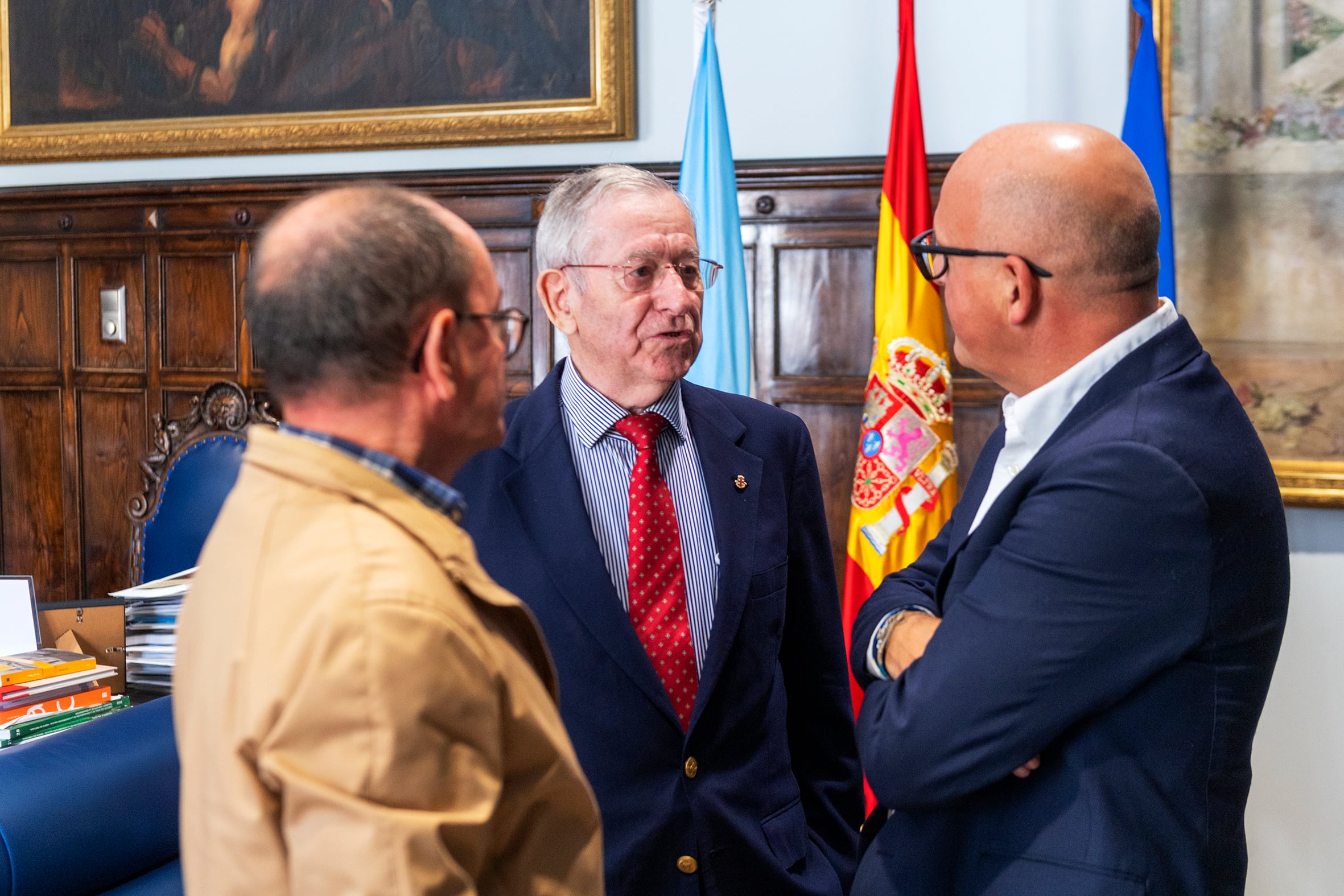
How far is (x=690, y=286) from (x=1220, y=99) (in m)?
2.46

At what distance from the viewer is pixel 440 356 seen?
Answer: 97 cm

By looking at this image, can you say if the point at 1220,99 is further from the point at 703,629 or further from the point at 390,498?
the point at 390,498

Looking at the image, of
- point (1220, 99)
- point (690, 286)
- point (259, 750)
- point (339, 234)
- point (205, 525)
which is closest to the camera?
point (259, 750)

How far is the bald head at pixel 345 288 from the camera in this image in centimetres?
92

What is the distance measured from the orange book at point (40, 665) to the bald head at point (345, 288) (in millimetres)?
1621

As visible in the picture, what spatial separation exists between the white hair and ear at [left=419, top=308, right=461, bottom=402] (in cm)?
93

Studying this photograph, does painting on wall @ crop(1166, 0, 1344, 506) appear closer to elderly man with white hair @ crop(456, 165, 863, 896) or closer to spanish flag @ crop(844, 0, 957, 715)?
spanish flag @ crop(844, 0, 957, 715)

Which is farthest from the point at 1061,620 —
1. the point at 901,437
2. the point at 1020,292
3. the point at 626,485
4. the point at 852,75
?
the point at 852,75

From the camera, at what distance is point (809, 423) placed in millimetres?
4270

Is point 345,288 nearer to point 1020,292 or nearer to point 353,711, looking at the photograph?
point 353,711

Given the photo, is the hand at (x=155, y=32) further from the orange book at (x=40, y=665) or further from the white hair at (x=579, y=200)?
the white hair at (x=579, y=200)

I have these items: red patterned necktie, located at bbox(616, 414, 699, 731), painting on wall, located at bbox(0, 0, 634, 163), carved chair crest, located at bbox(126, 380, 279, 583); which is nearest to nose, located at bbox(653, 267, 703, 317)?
red patterned necktie, located at bbox(616, 414, 699, 731)

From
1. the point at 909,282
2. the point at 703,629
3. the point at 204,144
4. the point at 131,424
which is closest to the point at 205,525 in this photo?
the point at 131,424

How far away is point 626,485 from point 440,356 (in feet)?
A: 2.77
